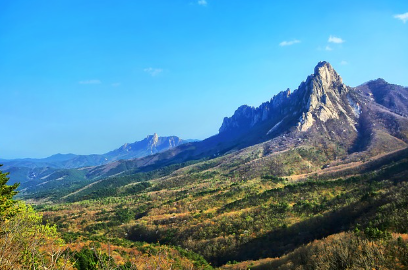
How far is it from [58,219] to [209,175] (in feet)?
315

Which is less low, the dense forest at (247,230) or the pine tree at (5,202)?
the pine tree at (5,202)

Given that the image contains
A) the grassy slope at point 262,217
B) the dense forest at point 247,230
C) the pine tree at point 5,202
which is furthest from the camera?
the grassy slope at point 262,217

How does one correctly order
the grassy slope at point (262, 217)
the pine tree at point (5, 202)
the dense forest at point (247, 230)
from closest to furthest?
the dense forest at point (247, 230) < the pine tree at point (5, 202) < the grassy slope at point (262, 217)

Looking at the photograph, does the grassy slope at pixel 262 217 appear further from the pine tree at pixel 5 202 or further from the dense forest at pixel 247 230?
the pine tree at pixel 5 202

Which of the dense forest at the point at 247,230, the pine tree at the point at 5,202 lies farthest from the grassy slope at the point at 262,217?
the pine tree at the point at 5,202

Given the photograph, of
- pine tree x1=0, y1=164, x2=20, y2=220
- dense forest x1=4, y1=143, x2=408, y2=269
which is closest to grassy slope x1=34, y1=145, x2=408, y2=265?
dense forest x1=4, y1=143, x2=408, y2=269

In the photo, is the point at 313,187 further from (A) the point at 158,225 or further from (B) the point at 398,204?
(A) the point at 158,225

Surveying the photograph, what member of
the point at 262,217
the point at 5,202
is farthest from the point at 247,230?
the point at 5,202

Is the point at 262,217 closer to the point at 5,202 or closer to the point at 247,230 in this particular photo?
the point at 247,230

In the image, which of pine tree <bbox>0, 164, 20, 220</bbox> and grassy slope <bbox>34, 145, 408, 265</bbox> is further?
grassy slope <bbox>34, 145, 408, 265</bbox>

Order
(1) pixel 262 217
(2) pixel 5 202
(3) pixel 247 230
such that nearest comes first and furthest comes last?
(2) pixel 5 202 < (3) pixel 247 230 < (1) pixel 262 217

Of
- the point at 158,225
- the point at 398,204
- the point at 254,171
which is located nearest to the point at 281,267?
the point at 398,204

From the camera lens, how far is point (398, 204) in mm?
42906

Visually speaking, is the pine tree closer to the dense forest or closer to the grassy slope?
the dense forest
